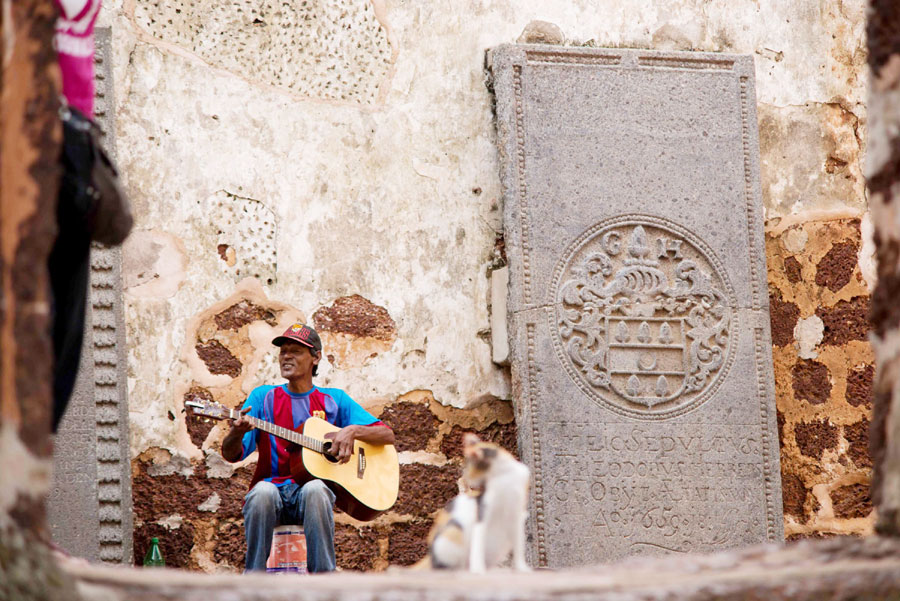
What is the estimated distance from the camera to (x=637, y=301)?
526 centimetres

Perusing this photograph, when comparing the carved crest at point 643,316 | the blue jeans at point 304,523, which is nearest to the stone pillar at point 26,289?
the blue jeans at point 304,523

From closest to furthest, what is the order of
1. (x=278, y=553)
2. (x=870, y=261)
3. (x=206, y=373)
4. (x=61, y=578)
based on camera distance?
(x=61, y=578)
(x=278, y=553)
(x=206, y=373)
(x=870, y=261)

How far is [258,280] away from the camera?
4988 millimetres

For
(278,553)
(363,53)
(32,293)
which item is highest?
(363,53)

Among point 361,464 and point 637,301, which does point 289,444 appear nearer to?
point 361,464

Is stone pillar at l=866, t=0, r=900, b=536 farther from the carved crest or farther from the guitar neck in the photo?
the carved crest

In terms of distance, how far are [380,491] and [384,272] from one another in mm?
1042

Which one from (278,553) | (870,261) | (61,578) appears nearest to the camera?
(61,578)

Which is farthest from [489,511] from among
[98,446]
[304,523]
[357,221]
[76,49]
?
[357,221]

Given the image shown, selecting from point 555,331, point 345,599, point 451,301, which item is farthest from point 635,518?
point 345,599

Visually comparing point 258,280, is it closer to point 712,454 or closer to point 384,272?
point 384,272

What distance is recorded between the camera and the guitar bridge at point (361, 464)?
4.39m

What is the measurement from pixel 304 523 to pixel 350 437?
342mm

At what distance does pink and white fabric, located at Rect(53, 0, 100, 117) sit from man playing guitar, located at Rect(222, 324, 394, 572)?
2104mm
